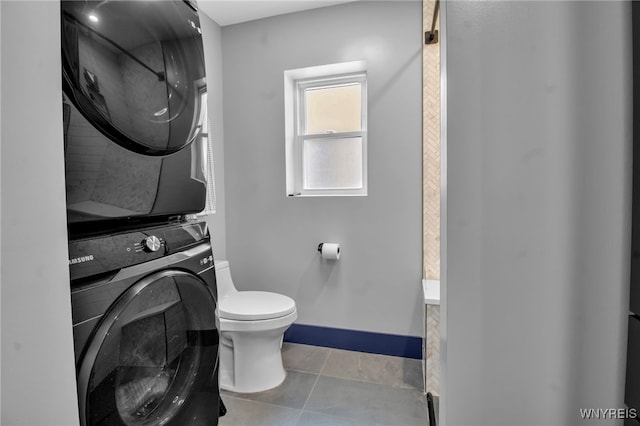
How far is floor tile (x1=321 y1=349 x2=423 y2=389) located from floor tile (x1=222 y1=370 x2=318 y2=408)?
150 mm

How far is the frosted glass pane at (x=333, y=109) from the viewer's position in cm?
224

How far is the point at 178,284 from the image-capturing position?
984 millimetres

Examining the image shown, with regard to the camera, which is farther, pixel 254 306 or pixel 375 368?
pixel 375 368

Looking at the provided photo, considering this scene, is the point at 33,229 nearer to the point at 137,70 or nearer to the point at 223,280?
the point at 137,70

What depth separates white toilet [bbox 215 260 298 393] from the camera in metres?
1.56

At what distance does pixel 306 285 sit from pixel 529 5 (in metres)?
1.99

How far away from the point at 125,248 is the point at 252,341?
1015mm

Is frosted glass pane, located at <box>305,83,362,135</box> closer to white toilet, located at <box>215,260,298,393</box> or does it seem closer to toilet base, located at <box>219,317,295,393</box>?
white toilet, located at <box>215,260,298,393</box>

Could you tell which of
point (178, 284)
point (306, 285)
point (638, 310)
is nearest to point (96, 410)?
point (178, 284)

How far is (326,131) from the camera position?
2.31 m

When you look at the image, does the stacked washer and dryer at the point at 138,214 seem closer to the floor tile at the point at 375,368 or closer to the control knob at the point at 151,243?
the control knob at the point at 151,243

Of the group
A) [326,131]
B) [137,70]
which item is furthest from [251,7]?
[137,70]

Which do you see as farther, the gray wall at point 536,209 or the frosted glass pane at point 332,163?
the frosted glass pane at point 332,163

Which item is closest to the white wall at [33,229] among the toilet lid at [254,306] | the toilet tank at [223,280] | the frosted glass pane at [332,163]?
the toilet lid at [254,306]
